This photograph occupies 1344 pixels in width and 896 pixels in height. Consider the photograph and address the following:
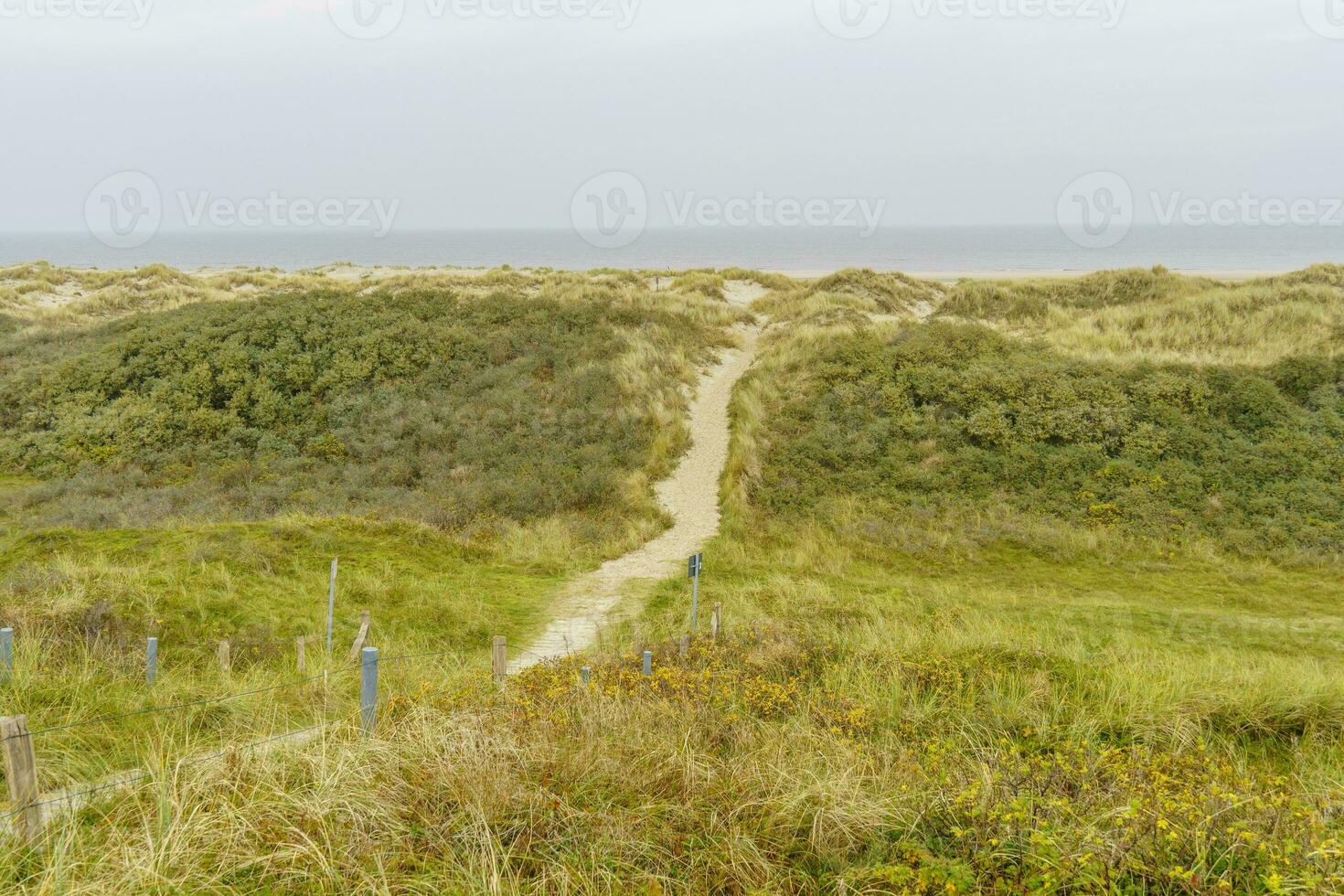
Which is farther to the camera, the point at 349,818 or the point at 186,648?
the point at 186,648

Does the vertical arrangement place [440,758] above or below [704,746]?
above

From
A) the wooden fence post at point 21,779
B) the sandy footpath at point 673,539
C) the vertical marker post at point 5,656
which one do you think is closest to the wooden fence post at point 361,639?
the sandy footpath at point 673,539

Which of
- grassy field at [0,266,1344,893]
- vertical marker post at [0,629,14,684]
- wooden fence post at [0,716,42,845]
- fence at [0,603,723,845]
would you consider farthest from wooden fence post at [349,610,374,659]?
wooden fence post at [0,716,42,845]

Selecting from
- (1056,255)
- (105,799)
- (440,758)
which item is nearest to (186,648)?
(105,799)

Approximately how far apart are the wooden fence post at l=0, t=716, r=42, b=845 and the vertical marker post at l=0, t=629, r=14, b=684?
3416mm

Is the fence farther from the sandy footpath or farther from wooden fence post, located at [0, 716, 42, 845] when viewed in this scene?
the sandy footpath

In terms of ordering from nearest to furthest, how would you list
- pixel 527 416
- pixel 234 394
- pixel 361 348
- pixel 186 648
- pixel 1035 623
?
pixel 186 648
pixel 1035 623
pixel 527 416
pixel 234 394
pixel 361 348

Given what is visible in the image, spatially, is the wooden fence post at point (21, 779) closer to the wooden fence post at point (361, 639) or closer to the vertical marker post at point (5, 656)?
the vertical marker post at point (5, 656)

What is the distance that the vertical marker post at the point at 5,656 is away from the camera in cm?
624

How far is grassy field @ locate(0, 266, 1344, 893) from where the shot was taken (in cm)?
360

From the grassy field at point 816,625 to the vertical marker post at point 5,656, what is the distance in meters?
0.43

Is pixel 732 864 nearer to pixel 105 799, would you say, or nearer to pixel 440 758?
pixel 440 758

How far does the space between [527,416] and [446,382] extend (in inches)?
169

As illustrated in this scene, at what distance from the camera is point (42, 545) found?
42.7ft
